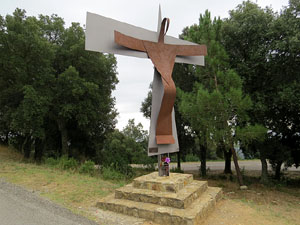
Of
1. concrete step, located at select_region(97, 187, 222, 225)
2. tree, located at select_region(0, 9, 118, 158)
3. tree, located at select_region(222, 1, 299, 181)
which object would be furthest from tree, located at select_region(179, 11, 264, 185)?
tree, located at select_region(0, 9, 118, 158)

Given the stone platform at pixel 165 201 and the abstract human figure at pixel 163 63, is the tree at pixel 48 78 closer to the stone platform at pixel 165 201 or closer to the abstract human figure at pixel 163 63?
the abstract human figure at pixel 163 63

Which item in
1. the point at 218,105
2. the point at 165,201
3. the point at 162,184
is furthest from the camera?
the point at 218,105

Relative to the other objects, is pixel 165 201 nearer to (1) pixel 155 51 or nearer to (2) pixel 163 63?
(2) pixel 163 63

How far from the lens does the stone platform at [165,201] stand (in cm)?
391

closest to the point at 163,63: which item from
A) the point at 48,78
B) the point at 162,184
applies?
the point at 162,184

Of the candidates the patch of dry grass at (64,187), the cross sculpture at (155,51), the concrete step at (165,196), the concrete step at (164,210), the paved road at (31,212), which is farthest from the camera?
the cross sculpture at (155,51)

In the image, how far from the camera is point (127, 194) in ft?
15.9

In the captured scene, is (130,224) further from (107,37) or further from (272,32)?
(272,32)

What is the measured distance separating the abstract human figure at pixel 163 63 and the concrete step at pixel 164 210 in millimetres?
1679

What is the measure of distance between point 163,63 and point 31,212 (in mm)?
4536

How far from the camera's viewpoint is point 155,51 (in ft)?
19.5

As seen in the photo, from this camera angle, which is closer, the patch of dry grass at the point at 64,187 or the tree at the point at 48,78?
the patch of dry grass at the point at 64,187

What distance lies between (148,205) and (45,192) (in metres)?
2.73

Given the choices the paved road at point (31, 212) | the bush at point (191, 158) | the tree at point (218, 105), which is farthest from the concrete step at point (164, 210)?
the bush at point (191, 158)
